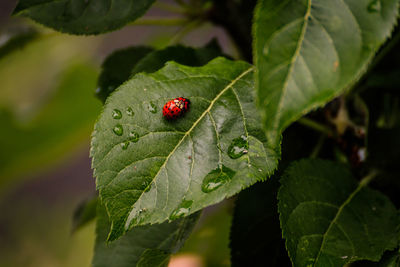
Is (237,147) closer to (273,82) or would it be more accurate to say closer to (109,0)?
(273,82)

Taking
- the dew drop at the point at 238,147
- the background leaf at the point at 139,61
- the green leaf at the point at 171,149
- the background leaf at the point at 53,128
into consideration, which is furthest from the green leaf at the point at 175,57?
the background leaf at the point at 53,128

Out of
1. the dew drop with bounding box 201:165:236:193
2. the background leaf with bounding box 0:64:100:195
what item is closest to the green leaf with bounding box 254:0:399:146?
the dew drop with bounding box 201:165:236:193

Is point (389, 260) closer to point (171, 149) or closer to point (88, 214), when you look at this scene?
point (171, 149)

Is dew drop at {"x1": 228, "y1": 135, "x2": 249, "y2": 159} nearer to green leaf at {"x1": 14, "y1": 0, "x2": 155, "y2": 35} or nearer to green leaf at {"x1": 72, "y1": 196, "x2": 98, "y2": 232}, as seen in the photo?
green leaf at {"x1": 14, "y1": 0, "x2": 155, "y2": 35}

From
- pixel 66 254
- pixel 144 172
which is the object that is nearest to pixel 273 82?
pixel 144 172

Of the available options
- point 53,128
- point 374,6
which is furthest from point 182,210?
point 53,128

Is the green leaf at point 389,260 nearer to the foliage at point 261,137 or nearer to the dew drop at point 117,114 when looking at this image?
the foliage at point 261,137

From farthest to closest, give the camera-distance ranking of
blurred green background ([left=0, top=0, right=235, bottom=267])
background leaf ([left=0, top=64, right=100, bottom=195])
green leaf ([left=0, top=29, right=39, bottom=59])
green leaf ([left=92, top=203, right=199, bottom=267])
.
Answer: background leaf ([left=0, top=64, right=100, bottom=195]) → blurred green background ([left=0, top=0, right=235, bottom=267]) → green leaf ([left=0, top=29, right=39, bottom=59]) → green leaf ([left=92, top=203, right=199, bottom=267])
